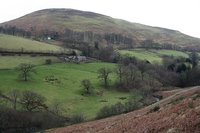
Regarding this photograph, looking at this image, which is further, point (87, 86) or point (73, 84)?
point (73, 84)

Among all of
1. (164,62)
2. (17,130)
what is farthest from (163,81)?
(17,130)

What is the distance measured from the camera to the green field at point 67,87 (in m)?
106

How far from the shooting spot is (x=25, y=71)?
4929 inches

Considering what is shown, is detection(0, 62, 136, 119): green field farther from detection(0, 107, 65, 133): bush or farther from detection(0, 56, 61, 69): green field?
detection(0, 107, 65, 133): bush

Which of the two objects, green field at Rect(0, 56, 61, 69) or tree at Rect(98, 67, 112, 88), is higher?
green field at Rect(0, 56, 61, 69)

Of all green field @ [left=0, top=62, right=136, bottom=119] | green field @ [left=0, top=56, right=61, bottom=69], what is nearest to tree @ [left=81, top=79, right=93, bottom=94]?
green field @ [left=0, top=62, right=136, bottom=119]

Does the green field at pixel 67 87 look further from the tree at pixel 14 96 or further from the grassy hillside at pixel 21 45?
the grassy hillside at pixel 21 45

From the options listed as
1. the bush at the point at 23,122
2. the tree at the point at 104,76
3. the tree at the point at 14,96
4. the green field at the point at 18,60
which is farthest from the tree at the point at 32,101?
the green field at the point at 18,60

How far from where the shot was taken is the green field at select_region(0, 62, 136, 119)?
105706 millimetres

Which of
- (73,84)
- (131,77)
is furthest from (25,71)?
(131,77)

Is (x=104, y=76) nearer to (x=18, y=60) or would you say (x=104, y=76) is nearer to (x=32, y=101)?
(x=18, y=60)

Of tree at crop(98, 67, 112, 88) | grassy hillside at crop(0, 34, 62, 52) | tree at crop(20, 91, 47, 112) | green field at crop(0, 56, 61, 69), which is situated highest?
grassy hillside at crop(0, 34, 62, 52)

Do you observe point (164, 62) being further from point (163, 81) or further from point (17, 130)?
point (17, 130)

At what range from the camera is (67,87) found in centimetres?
12375
